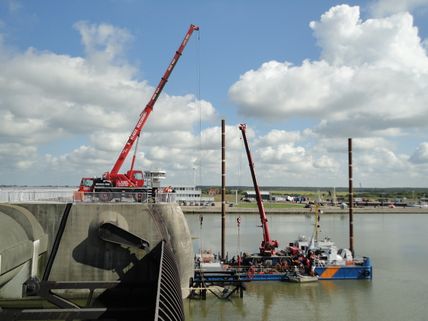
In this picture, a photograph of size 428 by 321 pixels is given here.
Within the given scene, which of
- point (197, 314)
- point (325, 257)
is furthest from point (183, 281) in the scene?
point (325, 257)

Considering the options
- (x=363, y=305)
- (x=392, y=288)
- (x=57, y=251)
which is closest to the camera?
(x=57, y=251)

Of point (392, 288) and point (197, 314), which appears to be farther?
point (392, 288)

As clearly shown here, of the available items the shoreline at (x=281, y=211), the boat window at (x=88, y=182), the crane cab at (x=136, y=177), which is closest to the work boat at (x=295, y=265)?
the crane cab at (x=136, y=177)

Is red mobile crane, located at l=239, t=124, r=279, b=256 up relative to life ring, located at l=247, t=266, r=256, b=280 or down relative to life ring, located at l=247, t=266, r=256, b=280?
up

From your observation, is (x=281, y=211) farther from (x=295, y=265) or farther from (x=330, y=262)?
(x=295, y=265)

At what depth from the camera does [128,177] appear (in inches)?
1400

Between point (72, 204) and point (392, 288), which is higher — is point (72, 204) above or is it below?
above

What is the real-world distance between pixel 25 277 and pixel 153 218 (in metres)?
7.07

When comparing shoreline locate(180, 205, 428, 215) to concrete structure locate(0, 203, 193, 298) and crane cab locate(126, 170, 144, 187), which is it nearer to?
crane cab locate(126, 170, 144, 187)

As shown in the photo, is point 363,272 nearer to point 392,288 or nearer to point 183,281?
point 392,288

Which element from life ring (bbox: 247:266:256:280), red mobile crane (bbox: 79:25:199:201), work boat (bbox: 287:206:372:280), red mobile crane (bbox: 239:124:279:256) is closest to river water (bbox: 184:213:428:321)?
life ring (bbox: 247:266:256:280)

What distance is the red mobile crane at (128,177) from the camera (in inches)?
1314

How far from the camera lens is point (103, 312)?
13.7m

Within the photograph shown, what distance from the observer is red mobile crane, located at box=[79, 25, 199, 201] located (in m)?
33.4
